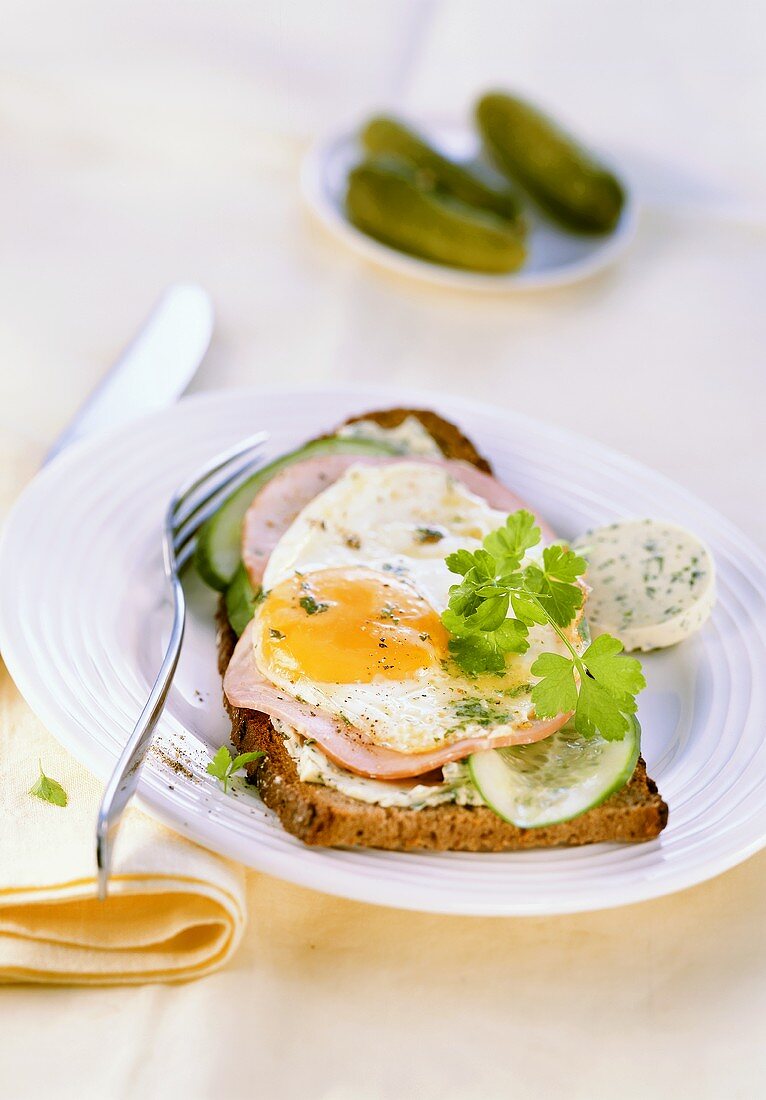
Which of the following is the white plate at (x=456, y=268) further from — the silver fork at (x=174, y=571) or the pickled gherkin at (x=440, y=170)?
the silver fork at (x=174, y=571)

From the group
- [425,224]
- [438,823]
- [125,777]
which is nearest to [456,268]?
[425,224]

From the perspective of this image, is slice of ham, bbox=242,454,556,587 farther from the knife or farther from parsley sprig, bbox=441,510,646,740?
the knife

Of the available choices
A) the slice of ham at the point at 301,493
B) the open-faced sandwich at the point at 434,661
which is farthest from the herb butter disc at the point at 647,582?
the slice of ham at the point at 301,493

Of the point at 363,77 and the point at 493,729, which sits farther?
the point at 363,77

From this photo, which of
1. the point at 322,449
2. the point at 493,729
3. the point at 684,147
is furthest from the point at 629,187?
the point at 493,729

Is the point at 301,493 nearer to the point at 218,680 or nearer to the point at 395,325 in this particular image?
the point at 218,680

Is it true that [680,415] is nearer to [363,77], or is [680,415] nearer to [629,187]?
[629,187]

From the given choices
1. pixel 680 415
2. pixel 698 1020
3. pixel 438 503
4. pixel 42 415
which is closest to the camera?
pixel 698 1020

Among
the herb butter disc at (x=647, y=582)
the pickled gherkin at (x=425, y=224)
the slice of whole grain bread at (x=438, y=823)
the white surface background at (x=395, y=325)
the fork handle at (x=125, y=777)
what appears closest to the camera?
the fork handle at (x=125, y=777)
